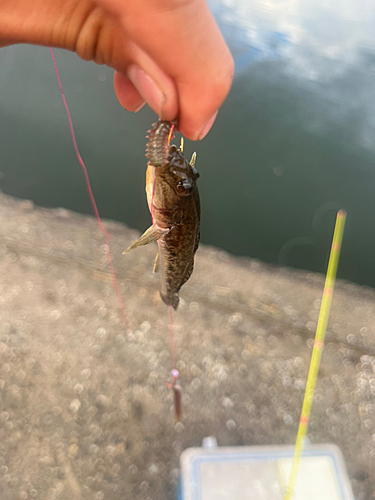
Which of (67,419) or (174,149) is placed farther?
(67,419)

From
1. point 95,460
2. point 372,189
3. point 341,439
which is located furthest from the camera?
point 372,189

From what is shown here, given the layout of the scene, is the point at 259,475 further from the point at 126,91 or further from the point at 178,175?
the point at 126,91

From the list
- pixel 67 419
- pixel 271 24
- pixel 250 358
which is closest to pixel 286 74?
pixel 271 24

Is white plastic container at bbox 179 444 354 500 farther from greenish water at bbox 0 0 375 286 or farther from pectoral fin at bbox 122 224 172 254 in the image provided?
greenish water at bbox 0 0 375 286

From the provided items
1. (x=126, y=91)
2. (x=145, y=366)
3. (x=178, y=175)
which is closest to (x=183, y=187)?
(x=178, y=175)

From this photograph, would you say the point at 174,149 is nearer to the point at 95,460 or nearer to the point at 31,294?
the point at 95,460

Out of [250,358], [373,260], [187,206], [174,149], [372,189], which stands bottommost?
[250,358]

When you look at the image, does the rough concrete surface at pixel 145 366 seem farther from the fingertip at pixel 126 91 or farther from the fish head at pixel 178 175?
the fingertip at pixel 126 91
